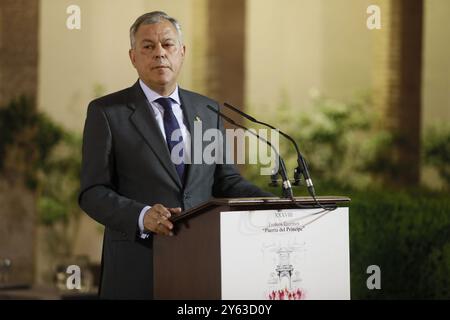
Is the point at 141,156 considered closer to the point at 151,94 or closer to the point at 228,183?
the point at 151,94

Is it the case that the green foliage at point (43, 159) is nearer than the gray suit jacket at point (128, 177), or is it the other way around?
the gray suit jacket at point (128, 177)

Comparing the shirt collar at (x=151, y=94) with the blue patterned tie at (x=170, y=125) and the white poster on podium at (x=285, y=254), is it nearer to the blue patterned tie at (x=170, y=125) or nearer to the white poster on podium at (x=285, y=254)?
the blue patterned tie at (x=170, y=125)

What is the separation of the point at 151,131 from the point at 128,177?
182mm

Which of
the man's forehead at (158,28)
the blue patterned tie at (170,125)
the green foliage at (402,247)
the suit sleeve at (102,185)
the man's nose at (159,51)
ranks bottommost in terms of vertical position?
the green foliage at (402,247)

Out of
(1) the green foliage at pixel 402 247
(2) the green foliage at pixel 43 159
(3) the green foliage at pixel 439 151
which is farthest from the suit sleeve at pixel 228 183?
(3) the green foliage at pixel 439 151

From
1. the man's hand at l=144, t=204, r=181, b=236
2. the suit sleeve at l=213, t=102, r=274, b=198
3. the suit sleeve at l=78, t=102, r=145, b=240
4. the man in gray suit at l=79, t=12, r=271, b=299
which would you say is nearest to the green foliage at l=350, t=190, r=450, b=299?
the suit sleeve at l=213, t=102, r=274, b=198

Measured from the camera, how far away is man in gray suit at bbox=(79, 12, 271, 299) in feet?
10.6

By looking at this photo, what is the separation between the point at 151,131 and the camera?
330 cm

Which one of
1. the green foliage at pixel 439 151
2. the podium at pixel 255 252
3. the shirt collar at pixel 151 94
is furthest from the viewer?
the green foliage at pixel 439 151

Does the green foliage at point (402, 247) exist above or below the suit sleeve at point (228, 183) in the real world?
below

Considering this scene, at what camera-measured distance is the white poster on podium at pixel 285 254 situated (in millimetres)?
2836

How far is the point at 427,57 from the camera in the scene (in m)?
9.38

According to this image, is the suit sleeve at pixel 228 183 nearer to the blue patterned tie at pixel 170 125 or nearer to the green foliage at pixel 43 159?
the blue patterned tie at pixel 170 125

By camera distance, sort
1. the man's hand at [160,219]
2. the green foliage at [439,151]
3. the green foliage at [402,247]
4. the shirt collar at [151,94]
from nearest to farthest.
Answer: the man's hand at [160,219]
the shirt collar at [151,94]
the green foliage at [402,247]
the green foliage at [439,151]
